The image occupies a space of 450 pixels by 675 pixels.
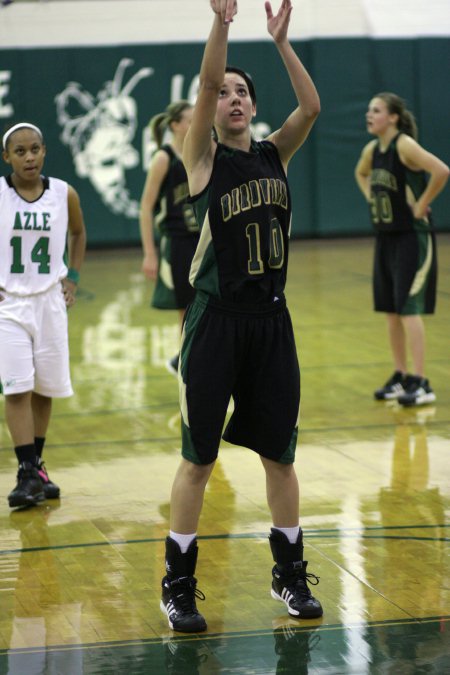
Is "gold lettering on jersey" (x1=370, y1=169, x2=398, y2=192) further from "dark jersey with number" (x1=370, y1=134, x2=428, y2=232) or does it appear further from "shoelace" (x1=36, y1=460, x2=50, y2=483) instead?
"shoelace" (x1=36, y1=460, x2=50, y2=483)

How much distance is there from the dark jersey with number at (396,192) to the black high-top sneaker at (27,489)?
3.21 m

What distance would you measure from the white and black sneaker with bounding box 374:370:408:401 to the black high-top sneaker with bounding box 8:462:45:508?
2.86 m

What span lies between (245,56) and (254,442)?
1362cm

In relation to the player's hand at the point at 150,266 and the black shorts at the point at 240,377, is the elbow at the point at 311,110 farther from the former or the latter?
the player's hand at the point at 150,266

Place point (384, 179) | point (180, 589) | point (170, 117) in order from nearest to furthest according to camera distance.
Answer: point (180, 589), point (170, 117), point (384, 179)

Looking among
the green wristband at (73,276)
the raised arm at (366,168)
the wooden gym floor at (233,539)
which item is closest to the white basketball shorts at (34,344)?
the green wristband at (73,276)

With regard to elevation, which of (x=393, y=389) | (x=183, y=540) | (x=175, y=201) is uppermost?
(x=175, y=201)

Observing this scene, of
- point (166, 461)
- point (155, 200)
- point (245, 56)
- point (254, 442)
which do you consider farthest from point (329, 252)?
point (254, 442)

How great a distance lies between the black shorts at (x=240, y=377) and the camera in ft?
13.3

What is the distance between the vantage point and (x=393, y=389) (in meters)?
7.84

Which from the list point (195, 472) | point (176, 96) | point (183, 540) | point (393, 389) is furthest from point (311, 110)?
point (176, 96)

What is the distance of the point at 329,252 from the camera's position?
1628cm

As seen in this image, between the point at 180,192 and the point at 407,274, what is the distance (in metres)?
1.58

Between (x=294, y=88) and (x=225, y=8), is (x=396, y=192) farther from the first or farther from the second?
(x=225, y=8)
